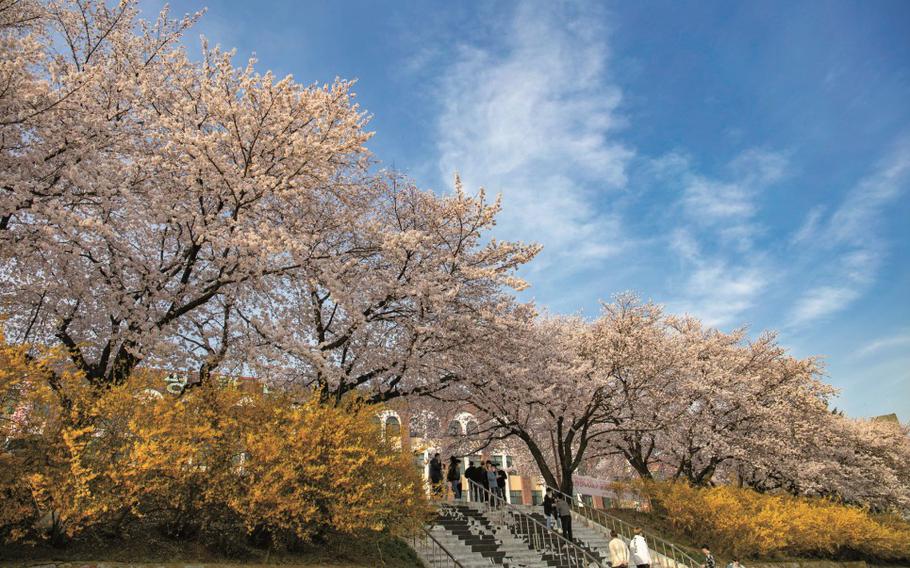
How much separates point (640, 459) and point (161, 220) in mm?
25558

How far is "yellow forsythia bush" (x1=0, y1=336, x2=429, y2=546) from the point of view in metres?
8.32

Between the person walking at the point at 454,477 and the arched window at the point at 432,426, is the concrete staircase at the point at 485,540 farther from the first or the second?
the arched window at the point at 432,426

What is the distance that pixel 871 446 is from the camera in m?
38.9

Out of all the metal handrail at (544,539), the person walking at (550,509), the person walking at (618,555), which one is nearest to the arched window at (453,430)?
the metal handrail at (544,539)

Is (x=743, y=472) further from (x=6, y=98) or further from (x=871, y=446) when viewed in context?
(x=6, y=98)

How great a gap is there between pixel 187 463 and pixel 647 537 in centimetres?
1859

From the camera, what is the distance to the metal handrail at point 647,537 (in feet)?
66.0

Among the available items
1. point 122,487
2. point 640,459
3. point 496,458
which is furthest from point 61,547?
point 496,458

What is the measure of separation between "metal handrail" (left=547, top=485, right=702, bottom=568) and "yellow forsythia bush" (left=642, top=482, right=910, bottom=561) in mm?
1571

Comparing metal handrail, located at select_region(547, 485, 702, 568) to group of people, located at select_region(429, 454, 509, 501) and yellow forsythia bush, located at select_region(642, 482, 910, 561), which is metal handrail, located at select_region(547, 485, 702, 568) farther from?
group of people, located at select_region(429, 454, 509, 501)

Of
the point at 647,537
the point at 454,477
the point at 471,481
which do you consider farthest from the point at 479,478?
the point at 647,537

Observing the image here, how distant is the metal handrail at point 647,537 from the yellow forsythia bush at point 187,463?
37.4ft

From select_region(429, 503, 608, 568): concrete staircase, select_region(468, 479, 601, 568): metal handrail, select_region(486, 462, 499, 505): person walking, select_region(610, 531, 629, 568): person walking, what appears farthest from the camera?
select_region(486, 462, 499, 505): person walking

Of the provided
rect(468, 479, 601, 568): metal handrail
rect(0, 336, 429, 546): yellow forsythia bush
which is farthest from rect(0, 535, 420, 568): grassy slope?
rect(468, 479, 601, 568): metal handrail
